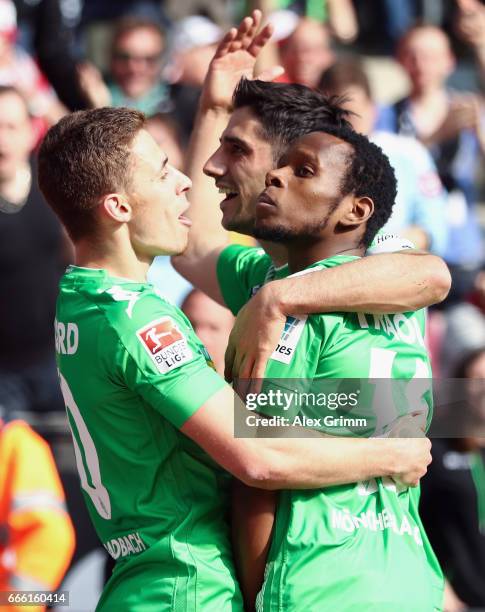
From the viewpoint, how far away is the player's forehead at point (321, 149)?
345 centimetres

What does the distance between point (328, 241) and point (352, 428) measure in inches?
23.2

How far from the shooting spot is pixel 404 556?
126 inches

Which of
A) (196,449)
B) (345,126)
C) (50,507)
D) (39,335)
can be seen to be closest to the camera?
(196,449)

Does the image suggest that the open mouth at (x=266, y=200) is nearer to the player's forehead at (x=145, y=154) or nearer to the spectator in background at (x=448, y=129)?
the player's forehead at (x=145, y=154)

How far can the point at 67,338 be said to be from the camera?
3.35 m

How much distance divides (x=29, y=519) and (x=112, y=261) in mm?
2365

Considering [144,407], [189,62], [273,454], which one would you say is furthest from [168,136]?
[273,454]

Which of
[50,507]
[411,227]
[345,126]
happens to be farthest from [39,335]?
[345,126]

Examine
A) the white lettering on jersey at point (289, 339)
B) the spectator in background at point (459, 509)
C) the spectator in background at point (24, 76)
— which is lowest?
the spectator in background at point (459, 509)

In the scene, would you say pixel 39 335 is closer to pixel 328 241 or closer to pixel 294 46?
pixel 294 46

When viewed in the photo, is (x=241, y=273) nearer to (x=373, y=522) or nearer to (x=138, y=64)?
(x=373, y=522)

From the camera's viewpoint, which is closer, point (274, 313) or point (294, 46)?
point (274, 313)

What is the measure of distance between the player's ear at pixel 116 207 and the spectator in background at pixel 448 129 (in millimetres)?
4438
